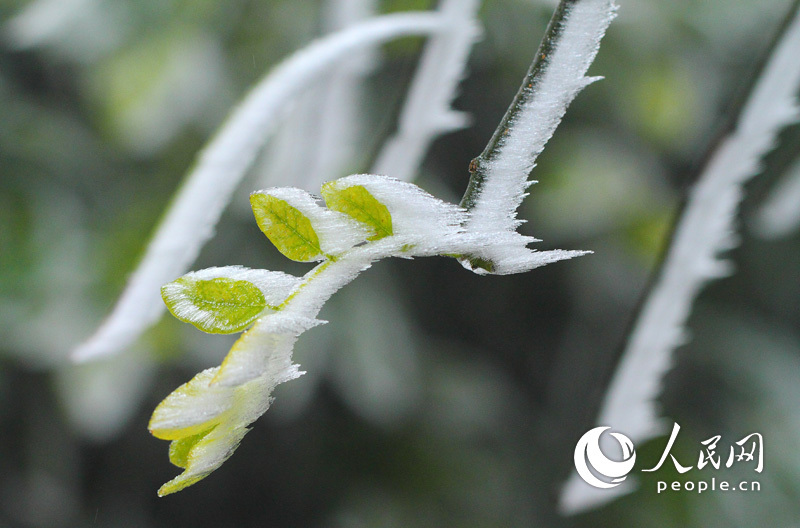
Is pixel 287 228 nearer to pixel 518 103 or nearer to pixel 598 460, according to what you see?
pixel 518 103

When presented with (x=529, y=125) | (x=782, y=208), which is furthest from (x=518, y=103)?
(x=782, y=208)

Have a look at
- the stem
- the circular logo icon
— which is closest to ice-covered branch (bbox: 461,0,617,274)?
the stem

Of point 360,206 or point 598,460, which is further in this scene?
point 598,460

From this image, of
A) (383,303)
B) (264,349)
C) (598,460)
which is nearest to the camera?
(264,349)

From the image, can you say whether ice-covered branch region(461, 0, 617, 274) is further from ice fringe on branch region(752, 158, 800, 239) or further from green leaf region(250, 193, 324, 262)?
ice fringe on branch region(752, 158, 800, 239)

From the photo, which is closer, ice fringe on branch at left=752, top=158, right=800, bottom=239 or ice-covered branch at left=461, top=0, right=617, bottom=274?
ice-covered branch at left=461, top=0, right=617, bottom=274

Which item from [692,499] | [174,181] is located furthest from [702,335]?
[174,181]
